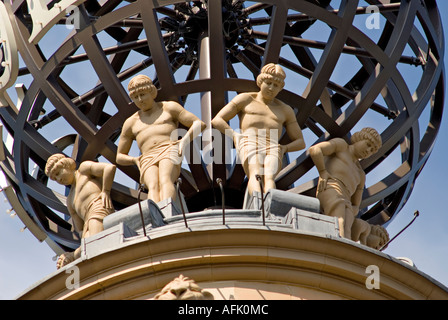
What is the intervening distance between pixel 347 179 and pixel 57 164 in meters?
5.20

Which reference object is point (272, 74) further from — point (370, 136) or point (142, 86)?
point (142, 86)

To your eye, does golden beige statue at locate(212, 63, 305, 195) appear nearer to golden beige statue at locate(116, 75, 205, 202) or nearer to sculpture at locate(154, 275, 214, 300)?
golden beige statue at locate(116, 75, 205, 202)

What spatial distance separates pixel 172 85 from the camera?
862 inches

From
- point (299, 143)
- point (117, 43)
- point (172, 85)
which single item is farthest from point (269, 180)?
point (117, 43)

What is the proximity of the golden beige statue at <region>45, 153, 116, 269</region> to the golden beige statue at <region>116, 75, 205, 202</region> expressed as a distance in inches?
18.2

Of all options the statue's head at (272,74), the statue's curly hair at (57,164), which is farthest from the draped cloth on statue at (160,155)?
the statue's head at (272,74)

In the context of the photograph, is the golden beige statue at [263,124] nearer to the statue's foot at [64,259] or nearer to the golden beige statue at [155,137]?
the golden beige statue at [155,137]

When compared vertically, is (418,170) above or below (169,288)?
above

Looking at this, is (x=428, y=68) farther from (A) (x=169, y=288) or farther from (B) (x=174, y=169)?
(A) (x=169, y=288)

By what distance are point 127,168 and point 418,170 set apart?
5.88 metres

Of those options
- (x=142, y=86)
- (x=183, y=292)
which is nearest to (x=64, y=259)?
(x=142, y=86)

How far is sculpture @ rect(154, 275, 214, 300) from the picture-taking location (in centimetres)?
1617

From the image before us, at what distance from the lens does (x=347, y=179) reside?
21.5 metres

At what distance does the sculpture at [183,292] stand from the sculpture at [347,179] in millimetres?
4878
